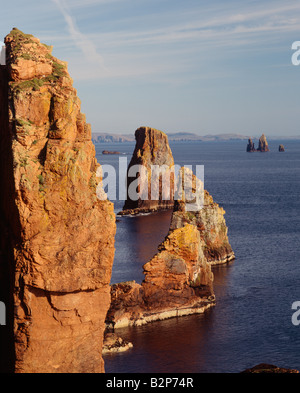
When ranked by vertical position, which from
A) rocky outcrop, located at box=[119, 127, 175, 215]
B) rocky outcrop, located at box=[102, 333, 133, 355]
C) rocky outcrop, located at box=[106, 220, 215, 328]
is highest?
rocky outcrop, located at box=[119, 127, 175, 215]

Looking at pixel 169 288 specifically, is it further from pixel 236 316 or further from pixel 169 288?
pixel 236 316

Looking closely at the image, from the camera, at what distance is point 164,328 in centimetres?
6656

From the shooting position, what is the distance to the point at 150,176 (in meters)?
169

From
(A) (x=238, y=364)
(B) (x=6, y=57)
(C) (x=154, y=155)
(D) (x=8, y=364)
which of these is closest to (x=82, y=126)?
(B) (x=6, y=57)

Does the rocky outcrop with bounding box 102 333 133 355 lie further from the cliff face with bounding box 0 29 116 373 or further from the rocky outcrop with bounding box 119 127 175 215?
the rocky outcrop with bounding box 119 127 175 215

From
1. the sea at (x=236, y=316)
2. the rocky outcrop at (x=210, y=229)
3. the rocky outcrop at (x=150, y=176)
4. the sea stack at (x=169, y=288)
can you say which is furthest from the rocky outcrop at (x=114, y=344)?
the rocky outcrop at (x=150, y=176)

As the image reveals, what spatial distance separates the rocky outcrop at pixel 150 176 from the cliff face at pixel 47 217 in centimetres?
12212

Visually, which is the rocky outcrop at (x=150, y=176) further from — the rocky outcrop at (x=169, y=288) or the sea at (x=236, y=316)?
the rocky outcrop at (x=169, y=288)

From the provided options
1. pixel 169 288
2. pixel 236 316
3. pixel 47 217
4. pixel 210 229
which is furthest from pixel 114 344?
pixel 210 229

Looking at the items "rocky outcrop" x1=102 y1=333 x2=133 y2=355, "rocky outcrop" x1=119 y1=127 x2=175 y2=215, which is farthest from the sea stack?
"rocky outcrop" x1=119 y1=127 x2=175 y2=215

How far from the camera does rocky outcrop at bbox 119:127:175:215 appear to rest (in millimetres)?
162875

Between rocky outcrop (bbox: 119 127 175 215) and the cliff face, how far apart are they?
4808 inches

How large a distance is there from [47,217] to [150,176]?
13643 centimetres

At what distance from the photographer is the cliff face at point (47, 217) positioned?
32.1 m
